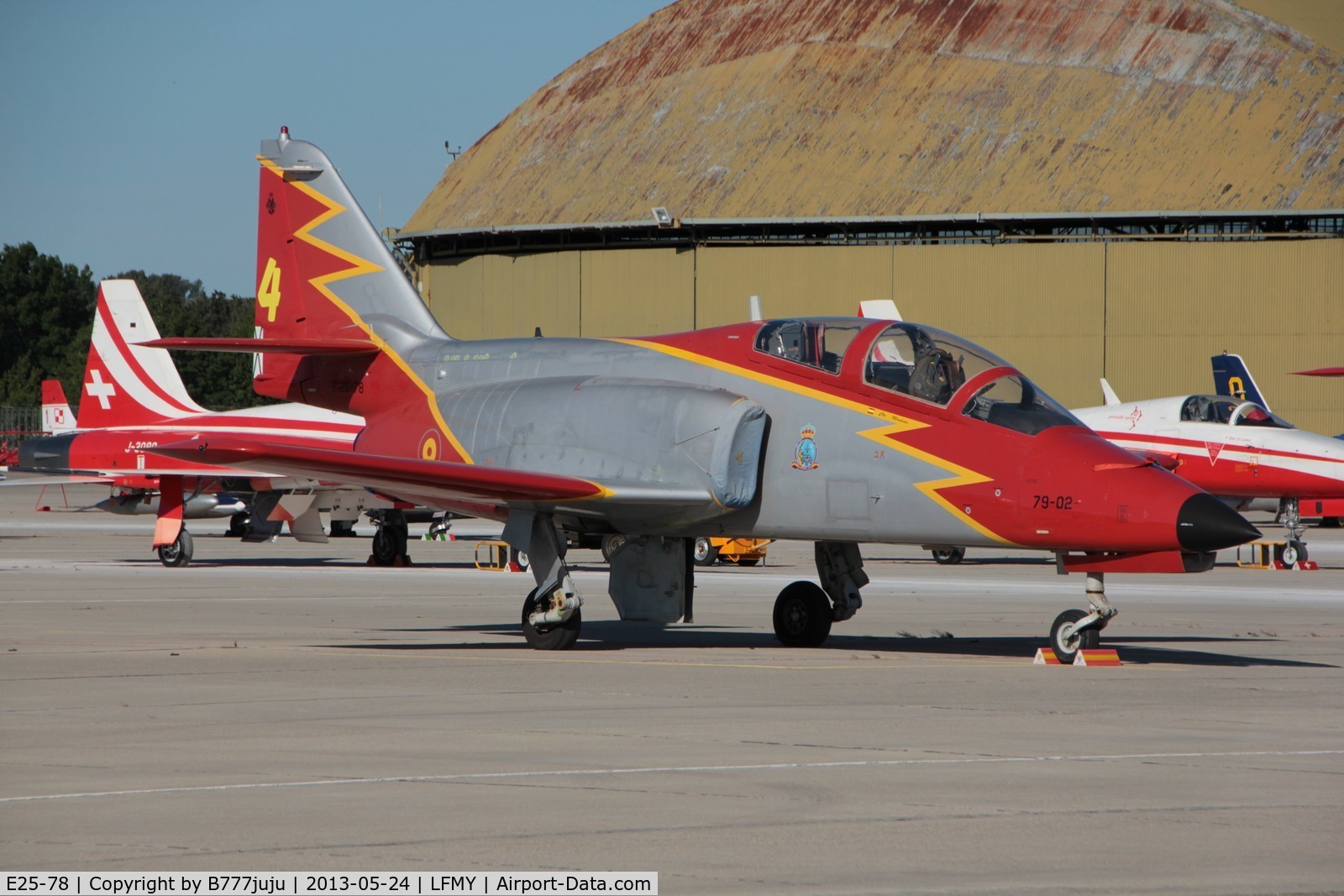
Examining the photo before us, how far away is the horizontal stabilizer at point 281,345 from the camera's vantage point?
15.2 meters

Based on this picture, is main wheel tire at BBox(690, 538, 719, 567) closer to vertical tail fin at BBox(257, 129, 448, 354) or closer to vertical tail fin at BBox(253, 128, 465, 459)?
vertical tail fin at BBox(253, 128, 465, 459)

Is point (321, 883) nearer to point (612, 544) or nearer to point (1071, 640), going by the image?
point (1071, 640)

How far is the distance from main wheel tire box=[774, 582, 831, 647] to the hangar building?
40066 millimetres

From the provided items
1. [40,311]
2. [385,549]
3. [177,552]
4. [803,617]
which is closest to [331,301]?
[803,617]

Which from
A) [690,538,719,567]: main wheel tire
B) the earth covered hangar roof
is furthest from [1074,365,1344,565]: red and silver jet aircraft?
the earth covered hangar roof

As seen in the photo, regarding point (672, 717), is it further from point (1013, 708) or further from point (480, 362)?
point (480, 362)

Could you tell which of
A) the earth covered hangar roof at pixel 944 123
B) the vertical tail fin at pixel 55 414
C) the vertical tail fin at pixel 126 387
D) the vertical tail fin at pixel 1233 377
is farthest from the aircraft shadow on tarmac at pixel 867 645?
the earth covered hangar roof at pixel 944 123

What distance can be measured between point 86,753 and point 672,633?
8.23 metres

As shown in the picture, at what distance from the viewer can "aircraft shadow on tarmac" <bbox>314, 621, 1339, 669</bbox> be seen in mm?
12852

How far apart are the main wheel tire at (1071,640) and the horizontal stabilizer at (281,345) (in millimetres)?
7861

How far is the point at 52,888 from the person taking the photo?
5008mm

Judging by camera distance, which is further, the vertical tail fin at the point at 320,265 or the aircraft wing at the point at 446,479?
the vertical tail fin at the point at 320,265

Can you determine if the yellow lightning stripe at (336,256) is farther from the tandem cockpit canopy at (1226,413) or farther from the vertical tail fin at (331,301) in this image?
the tandem cockpit canopy at (1226,413)

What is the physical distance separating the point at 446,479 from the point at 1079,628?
522 centimetres
